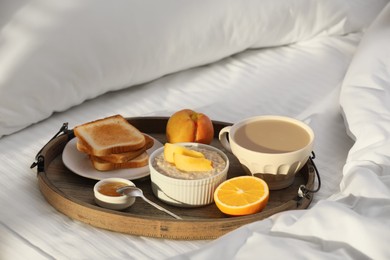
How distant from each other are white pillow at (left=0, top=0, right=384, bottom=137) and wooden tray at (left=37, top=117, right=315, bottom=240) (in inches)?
4.4

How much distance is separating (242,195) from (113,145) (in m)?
0.20

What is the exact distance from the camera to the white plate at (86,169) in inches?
40.4

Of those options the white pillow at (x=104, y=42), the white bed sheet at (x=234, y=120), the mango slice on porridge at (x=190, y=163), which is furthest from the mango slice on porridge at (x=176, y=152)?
the white pillow at (x=104, y=42)

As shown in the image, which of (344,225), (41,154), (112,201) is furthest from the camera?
(41,154)

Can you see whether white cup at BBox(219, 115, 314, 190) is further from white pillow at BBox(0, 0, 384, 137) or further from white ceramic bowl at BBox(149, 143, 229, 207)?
white pillow at BBox(0, 0, 384, 137)

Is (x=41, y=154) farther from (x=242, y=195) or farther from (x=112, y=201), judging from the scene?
(x=242, y=195)

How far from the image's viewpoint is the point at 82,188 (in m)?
1.02

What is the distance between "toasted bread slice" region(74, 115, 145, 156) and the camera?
104 cm

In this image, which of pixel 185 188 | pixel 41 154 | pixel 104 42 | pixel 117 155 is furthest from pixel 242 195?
pixel 104 42

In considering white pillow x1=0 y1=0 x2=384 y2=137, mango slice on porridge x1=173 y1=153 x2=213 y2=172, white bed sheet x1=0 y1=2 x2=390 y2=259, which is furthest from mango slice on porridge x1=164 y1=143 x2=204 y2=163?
white pillow x1=0 y1=0 x2=384 y2=137

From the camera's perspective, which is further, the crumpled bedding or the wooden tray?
the wooden tray

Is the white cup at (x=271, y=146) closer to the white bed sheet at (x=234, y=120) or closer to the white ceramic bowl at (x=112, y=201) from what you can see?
the white bed sheet at (x=234, y=120)

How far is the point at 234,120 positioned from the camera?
4.07 feet

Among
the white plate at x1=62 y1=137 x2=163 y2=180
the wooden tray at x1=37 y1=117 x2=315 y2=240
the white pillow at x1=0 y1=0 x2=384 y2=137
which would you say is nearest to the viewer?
the wooden tray at x1=37 y1=117 x2=315 y2=240
